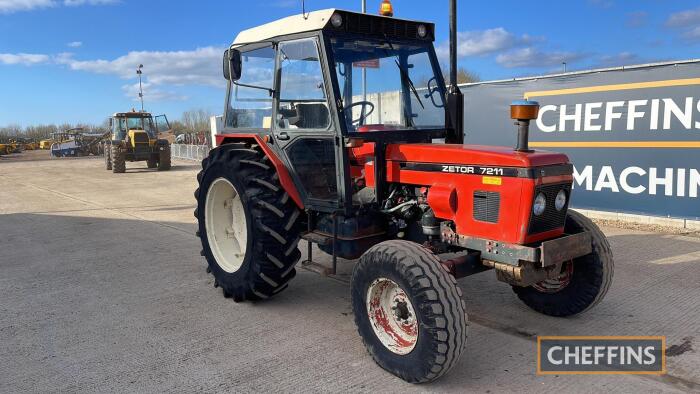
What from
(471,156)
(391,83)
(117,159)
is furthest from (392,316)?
(117,159)

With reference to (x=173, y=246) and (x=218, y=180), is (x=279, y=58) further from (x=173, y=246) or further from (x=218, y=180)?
(x=173, y=246)

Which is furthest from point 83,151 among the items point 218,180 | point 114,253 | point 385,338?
point 385,338

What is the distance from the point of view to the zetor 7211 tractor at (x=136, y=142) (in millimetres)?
18750

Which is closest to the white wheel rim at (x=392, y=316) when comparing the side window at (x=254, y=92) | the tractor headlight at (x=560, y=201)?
the tractor headlight at (x=560, y=201)

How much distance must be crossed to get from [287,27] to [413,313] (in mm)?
2483

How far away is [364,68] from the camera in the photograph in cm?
428

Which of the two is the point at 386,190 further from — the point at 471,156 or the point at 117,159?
the point at 117,159

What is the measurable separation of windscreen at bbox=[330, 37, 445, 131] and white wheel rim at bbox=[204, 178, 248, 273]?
Result: 1654mm

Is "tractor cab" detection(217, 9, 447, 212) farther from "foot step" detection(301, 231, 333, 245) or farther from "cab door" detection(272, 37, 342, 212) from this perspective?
"foot step" detection(301, 231, 333, 245)

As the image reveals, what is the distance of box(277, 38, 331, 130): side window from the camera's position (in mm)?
3996

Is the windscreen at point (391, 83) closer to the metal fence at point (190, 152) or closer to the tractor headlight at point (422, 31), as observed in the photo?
the tractor headlight at point (422, 31)

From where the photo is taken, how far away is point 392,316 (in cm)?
334

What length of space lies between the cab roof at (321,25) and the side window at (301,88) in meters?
0.11

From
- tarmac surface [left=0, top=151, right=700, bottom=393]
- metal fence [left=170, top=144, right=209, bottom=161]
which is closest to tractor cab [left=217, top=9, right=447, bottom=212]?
tarmac surface [left=0, top=151, right=700, bottom=393]
